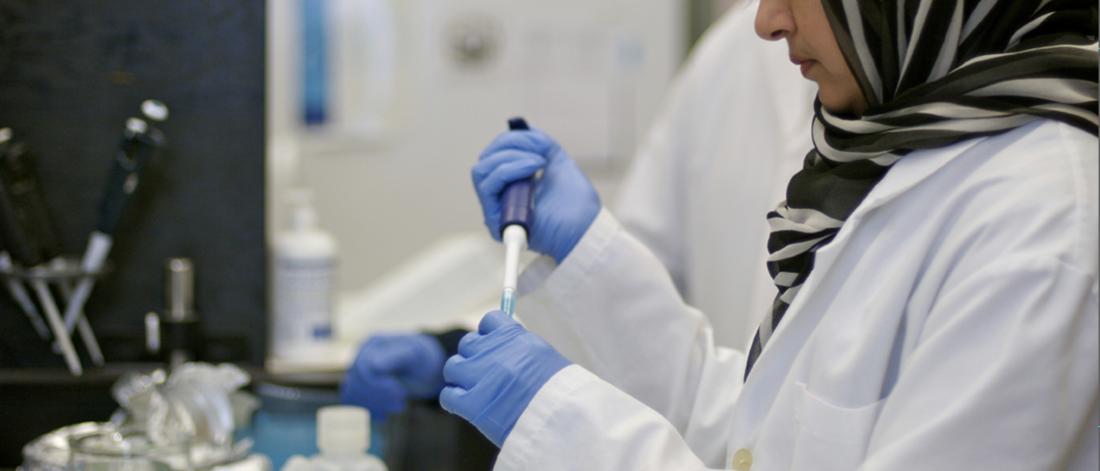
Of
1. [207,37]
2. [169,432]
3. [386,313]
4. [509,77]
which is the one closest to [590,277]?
[169,432]

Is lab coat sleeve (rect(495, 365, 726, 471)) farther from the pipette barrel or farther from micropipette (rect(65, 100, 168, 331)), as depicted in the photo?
micropipette (rect(65, 100, 168, 331))

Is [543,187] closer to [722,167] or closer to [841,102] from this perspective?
[841,102]

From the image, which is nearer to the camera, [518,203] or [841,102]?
[841,102]

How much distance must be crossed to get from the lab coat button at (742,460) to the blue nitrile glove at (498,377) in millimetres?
154

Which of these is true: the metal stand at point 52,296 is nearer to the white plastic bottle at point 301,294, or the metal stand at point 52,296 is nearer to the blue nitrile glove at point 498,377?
the white plastic bottle at point 301,294

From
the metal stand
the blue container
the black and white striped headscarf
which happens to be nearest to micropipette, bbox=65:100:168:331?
the metal stand

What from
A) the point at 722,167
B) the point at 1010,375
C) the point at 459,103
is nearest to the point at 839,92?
the point at 1010,375

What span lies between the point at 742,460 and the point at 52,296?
2.48ft

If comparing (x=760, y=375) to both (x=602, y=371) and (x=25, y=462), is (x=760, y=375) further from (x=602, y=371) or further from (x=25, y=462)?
(x=25, y=462)

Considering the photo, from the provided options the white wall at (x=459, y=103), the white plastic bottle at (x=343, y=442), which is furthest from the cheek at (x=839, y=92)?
the white wall at (x=459, y=103)

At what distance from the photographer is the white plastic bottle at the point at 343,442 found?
108cm

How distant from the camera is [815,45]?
90cm

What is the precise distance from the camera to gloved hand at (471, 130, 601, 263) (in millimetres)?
1085

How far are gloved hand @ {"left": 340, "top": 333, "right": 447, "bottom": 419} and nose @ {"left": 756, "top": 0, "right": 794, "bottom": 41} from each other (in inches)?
23.0
